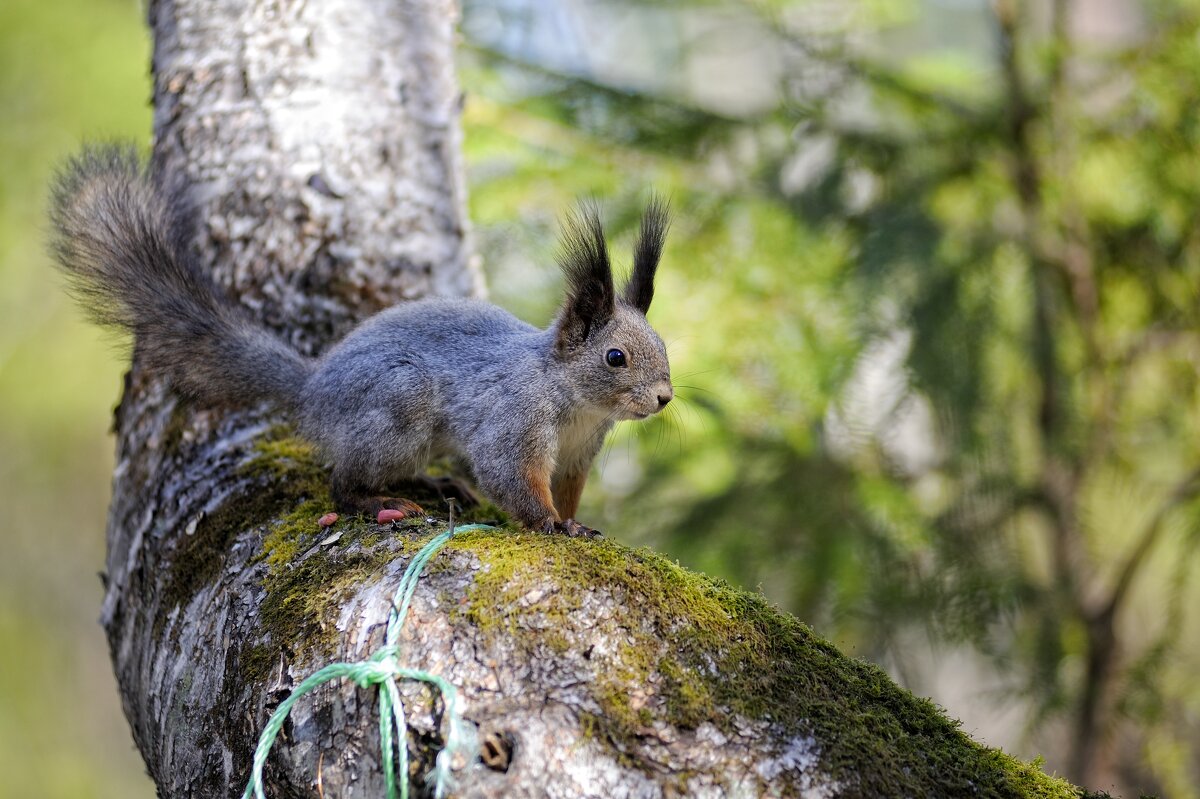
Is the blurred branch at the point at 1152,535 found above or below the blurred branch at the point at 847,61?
below

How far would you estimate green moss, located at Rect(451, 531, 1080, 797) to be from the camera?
129 cm

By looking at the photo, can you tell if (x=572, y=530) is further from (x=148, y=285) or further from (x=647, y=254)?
(x=148, y=285)

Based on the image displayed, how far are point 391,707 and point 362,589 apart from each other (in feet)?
0.94

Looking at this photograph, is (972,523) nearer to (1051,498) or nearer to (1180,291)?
(1051,498)

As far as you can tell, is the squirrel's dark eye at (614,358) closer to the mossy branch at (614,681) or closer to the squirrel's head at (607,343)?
the squirrel's head at (607,343)

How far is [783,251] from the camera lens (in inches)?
123

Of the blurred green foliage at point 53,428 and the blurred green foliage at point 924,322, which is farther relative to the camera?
the blurred green foliage at point 53,428

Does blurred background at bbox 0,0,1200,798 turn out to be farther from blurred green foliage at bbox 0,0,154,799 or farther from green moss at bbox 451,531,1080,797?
blurred green foliage at bbox 0,0,154,799

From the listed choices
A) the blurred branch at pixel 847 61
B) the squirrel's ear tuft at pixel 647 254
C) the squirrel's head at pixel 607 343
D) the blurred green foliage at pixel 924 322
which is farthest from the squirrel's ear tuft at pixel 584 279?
the blurred branch at pixel 847 61

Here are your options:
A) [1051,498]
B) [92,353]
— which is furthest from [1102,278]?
[92,353]

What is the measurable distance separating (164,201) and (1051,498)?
2714mm

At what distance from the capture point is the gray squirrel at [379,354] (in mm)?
2100

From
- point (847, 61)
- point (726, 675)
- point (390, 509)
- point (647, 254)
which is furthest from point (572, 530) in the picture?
point (847, 61)

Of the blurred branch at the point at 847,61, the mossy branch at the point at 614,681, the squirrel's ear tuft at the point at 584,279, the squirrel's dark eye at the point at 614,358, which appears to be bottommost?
the mossy branch at the point at 614,681
